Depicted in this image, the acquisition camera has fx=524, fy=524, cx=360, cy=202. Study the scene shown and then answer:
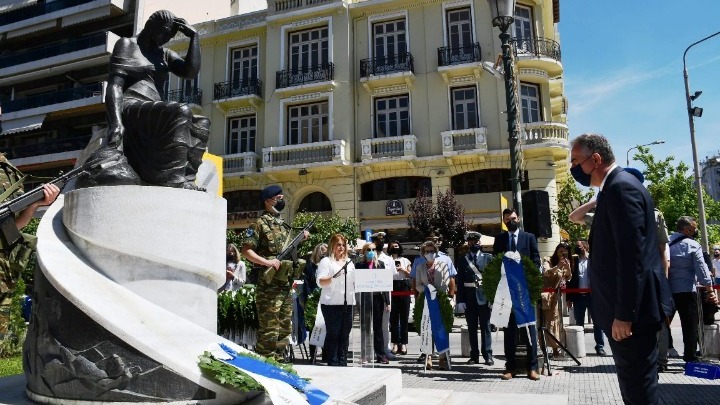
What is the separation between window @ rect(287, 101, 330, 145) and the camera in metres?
25.5

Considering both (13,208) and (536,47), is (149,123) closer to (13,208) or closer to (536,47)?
(13,208)

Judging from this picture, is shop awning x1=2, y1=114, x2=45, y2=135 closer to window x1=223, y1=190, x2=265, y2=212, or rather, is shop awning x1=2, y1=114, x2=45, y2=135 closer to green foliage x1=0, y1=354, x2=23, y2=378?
window x1=223, y1=190, x2=265, y2=212

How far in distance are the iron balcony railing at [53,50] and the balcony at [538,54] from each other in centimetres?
2399

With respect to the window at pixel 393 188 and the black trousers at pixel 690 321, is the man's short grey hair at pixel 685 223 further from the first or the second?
the window at pixel 393 188

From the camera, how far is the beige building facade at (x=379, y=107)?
2311cm

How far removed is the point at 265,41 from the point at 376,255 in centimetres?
2092

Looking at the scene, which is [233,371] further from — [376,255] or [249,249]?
[376,255]

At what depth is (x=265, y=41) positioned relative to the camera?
2733 cm

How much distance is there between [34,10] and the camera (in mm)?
34594

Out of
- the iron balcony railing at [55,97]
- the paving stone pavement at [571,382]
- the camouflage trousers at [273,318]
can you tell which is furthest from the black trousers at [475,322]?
the iron balcony railing at [55,97]

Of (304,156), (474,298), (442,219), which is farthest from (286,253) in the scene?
(304,156)

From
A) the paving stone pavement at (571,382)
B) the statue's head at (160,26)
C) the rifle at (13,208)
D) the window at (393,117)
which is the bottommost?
the paving stone pavement at (571,382)

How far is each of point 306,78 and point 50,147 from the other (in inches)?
695

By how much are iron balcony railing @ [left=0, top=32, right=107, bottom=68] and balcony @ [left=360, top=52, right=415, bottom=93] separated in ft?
56.7
